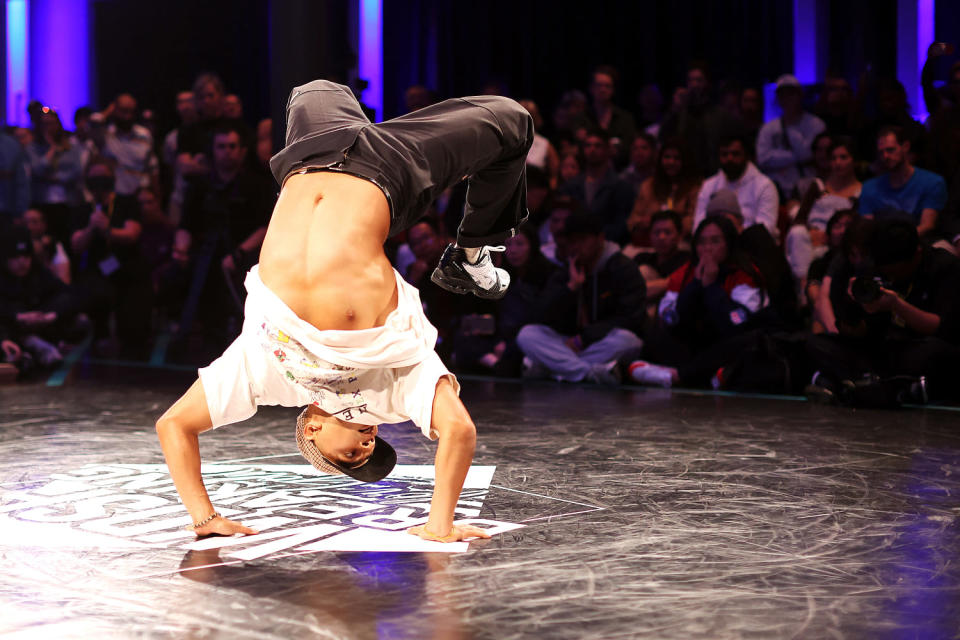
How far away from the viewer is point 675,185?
6.91 m

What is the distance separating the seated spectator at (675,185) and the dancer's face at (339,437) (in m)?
4.26

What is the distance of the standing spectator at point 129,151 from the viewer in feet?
27.7

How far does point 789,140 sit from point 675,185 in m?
0.75

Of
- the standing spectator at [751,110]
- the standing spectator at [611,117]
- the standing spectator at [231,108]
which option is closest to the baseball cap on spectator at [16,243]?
the standing spectator at [231,108]

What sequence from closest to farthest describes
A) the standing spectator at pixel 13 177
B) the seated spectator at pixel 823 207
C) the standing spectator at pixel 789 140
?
1. the seated spectator at pixel 823 207
2. the standing spectator at pixel 789 140
3. the standing spectator at pixel 13 177

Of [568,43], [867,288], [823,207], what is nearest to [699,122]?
[823,207]

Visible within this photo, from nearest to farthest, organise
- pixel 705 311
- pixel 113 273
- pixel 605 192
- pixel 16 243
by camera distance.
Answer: pixel 705 311 → pixel 605 192 → pixel 16 243 → pixel 113 273

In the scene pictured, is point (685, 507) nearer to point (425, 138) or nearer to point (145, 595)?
point (425, 138)

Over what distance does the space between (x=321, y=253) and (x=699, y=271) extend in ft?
12.8

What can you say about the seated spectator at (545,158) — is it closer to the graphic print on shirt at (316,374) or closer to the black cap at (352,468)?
the black cap at (352,468)

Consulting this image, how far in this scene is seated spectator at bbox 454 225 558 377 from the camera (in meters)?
6.71

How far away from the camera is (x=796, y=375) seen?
19.1ft

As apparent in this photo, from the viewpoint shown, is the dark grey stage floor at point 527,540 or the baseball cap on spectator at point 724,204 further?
the baseball cap on spectator at point 724,204

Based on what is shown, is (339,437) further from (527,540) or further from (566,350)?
(566,350)
